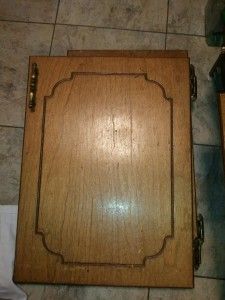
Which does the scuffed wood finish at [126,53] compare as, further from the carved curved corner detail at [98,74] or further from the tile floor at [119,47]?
the carved curved corner detail at [98,74]

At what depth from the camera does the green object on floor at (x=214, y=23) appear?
1494mm

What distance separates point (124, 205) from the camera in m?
1.18

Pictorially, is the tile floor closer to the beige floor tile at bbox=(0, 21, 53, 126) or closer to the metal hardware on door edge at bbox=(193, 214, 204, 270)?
the beige floor tile at bbox=(0, 21, 53, 126)

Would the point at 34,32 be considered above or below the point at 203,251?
above

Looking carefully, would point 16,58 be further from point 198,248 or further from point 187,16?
point 198,248

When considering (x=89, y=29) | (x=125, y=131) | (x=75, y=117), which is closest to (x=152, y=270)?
(x=125, y=131)

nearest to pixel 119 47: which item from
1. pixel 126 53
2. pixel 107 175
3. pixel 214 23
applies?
pixel 126 53

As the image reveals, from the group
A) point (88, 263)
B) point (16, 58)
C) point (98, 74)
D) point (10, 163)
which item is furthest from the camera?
point (16, 58)

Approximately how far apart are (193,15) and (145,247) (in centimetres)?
119

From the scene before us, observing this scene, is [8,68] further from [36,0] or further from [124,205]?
[124,205]

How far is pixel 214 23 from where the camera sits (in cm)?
154

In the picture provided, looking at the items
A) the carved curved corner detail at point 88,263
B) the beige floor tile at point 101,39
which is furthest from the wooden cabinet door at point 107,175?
the beige floor tile at point 101,39

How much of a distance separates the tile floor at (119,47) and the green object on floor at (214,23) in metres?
0.03

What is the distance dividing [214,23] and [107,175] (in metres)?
0.95
